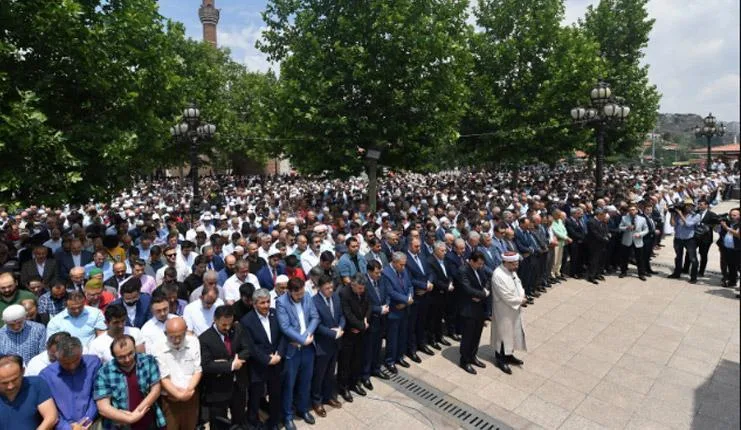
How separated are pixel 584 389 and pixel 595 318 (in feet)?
8.50

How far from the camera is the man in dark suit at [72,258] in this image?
7.10 metres

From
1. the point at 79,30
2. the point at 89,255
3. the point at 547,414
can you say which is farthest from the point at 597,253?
the point at 79,30

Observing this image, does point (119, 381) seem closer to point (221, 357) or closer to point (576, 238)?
point (221, 357)

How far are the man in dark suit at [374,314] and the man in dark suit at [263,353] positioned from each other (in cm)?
128

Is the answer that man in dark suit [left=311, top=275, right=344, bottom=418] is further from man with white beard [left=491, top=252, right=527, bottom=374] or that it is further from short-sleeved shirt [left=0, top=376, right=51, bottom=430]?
A: short-sleeved shirt [left=0, top=376, right=51, bottom=430]

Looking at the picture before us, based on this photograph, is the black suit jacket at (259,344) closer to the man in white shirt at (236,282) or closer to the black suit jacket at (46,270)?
the man in white shirt at (236,282)

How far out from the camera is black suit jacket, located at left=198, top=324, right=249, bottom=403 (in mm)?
4070

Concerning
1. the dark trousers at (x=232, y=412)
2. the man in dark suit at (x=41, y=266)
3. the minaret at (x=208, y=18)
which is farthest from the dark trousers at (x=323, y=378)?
the minaret at (x=208, y=18)

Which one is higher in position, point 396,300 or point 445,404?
point 396,300

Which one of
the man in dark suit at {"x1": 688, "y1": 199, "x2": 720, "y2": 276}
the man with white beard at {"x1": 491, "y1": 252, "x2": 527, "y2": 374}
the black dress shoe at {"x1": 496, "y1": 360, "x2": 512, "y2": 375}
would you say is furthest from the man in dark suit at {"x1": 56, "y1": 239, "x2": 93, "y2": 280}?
the man in dark suit at {"x1": 688, "y1": 199, "x2": 720, "y2": 276}

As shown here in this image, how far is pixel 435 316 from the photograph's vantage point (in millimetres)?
6840

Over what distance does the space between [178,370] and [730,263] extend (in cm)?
1049

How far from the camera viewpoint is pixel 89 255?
7.47 m

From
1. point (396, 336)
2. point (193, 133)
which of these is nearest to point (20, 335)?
point (396, 336)
